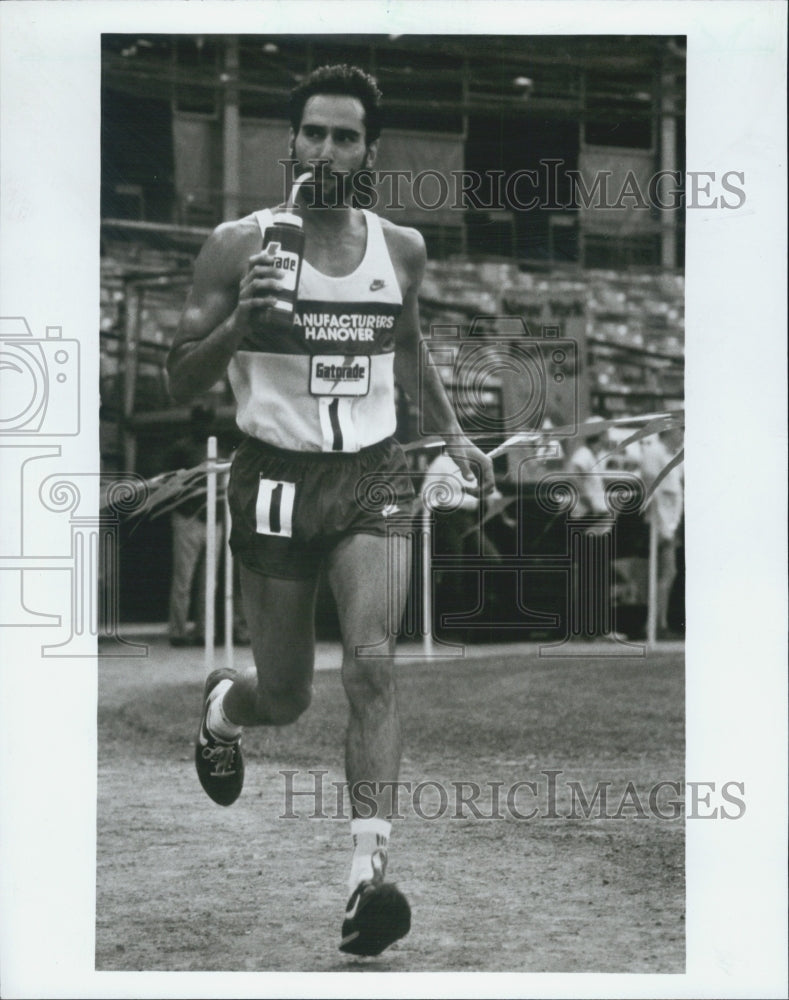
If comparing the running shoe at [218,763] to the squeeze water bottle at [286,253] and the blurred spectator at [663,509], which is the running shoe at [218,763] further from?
the blurred spectator at [663,509]

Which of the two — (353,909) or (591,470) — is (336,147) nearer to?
(591,470)

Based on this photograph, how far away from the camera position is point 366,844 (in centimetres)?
468

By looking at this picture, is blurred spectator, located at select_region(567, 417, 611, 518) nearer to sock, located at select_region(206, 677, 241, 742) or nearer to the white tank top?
the white tank top

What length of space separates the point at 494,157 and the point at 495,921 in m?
2.35

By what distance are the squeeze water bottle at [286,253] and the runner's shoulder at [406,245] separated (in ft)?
0.89

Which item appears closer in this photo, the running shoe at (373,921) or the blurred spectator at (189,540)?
the running shoe at (373,921)

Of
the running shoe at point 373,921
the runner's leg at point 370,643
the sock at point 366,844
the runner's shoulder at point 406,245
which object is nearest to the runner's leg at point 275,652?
the runner's leg at point 370,643

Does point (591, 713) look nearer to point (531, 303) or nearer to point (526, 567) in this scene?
point (526, 567)

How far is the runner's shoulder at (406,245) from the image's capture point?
474 centimetres

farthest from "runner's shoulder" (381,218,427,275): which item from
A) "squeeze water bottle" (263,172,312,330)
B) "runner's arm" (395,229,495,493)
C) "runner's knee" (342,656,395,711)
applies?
"runner's knee" (342,656,395,711)

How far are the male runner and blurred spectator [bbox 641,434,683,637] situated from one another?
2.20 feet

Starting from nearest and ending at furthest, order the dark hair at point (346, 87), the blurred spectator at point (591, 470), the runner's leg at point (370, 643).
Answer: the runner's leg at point (370, 643) → the dark hair at point (346, 87) → the blurred spectator at point (591, 470)

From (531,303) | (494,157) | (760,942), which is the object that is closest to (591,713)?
(760,942)

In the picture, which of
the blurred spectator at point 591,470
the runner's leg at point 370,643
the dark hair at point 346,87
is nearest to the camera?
the runner's leg at point 370,643
